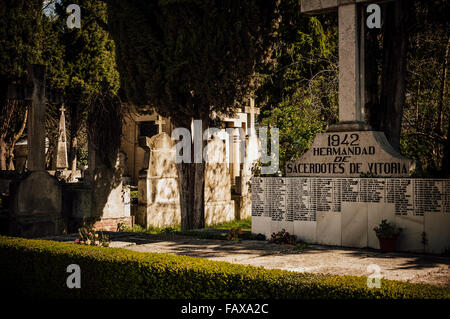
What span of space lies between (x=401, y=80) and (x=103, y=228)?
7.66 meters

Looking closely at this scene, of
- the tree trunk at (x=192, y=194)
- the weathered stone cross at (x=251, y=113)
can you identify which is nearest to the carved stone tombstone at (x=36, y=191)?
the tree trunk at (x=192, y=194)

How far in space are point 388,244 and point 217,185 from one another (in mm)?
7932

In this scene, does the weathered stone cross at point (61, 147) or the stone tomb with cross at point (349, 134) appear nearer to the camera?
the stone tomb with cross at point (349, 134)

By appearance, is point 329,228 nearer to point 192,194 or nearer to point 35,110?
point 192,194

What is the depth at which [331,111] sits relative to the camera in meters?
14.0

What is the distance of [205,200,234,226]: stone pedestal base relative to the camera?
46.5 ft

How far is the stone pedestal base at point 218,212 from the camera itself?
14.2 meters

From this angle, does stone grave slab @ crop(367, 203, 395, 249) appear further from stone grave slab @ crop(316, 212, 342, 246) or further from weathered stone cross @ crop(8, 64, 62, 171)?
weathered stone cross @ crop(8, 64, 62, 171)

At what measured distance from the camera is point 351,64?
340 inches

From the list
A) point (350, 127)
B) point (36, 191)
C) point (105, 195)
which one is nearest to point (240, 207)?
point (105, 195)

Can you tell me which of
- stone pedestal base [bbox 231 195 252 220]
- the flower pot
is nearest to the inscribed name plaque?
the flower pot

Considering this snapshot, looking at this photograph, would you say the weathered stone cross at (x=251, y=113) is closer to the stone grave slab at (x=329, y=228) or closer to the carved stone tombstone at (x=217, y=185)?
the carved stone tombstone at (x=217, y=185)

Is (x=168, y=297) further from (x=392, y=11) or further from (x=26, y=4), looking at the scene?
(x=26, y=4)

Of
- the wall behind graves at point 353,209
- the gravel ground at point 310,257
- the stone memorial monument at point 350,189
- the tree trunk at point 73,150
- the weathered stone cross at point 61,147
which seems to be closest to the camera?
the gravel ground at point 310,257
